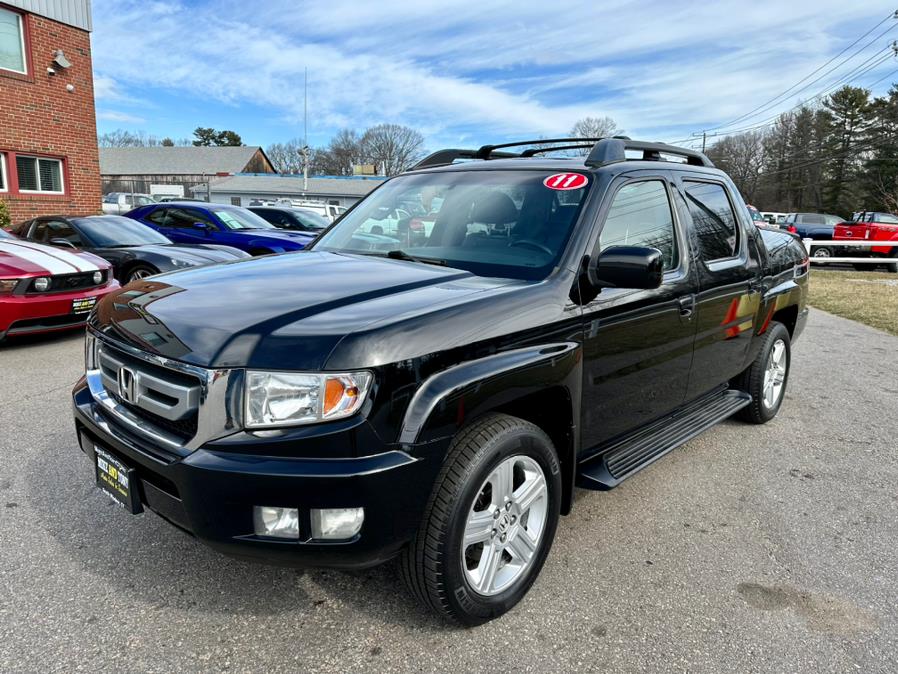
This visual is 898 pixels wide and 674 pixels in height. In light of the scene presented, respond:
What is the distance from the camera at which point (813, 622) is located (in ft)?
8.30

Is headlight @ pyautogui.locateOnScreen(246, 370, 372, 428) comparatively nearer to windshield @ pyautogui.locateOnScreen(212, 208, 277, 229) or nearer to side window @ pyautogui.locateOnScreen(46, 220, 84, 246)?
side window @ pyautogui.locateOnScreen(46, 220, 84, 246)

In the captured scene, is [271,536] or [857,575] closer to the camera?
[271,536]

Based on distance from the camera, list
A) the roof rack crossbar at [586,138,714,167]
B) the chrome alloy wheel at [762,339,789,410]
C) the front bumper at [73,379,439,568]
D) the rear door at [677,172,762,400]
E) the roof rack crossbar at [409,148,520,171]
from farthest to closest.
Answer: the chrome alloy wheel at [762,339,789,410]
the roof rack crossbar at [409,148,520,171]
the rear door at [677,172,762,400]
the roof rack crossbar at [586,138,714,167]
the front bumper at [73,379,439,568]

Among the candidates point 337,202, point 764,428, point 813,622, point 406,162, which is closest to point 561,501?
point 813,622

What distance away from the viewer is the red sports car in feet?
20.5

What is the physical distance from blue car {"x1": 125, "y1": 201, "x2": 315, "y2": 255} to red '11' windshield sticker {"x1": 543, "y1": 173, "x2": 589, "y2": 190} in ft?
28.2

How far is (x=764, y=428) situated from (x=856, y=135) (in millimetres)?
67816

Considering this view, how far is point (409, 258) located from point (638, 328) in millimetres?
1169

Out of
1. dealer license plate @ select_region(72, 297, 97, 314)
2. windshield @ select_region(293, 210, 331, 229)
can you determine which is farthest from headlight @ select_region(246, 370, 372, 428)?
windshield @ select_region(293, 210, 331, 229)

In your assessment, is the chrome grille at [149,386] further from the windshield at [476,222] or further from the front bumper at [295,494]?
the windshield at [476,222]

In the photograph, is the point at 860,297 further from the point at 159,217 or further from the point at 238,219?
the point at 159,217

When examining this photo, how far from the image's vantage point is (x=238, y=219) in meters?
12.3

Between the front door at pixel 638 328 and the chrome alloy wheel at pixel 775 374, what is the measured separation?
1527mm

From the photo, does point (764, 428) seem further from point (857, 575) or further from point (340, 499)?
point (340, 499)
